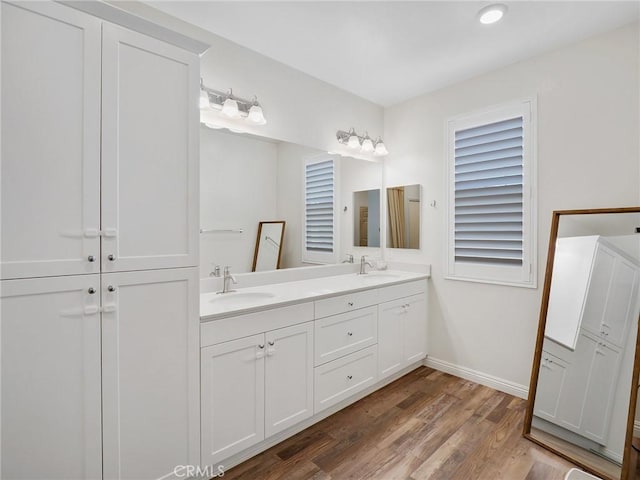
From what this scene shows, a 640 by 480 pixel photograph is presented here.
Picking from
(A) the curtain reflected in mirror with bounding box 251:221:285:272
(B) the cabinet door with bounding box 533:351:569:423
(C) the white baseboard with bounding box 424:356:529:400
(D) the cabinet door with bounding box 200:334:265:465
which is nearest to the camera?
(D) the cabinet door with bounding box 200:334:265:465

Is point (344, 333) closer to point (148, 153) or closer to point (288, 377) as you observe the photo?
point (288, 377)

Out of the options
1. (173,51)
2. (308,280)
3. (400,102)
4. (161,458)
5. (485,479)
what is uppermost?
(400,102)

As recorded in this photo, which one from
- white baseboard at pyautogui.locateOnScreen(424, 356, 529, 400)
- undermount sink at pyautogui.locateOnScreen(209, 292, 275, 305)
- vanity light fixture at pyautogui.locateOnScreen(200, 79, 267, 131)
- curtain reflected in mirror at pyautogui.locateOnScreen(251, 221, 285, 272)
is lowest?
white baseboard at pyautogui.locateOnScreen(424, 356, 529, 400)

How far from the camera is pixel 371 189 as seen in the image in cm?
333

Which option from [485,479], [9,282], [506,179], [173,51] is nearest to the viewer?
[9,282]

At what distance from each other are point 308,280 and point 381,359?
34.2 inches

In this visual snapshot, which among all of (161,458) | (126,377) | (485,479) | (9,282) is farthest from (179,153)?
(485,479)

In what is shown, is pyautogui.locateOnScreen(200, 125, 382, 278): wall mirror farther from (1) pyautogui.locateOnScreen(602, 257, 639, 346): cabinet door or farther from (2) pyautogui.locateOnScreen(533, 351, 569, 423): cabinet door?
(1) pyautogui.locateOnScreen(602, 257, 639, 346): cabinet door

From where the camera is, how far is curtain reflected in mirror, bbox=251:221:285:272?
8.01 feet

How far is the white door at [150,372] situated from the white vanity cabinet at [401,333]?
150 cm

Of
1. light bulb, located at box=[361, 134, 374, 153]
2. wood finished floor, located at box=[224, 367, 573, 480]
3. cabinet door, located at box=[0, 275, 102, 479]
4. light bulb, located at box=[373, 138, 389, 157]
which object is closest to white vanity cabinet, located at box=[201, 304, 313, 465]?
wood finished floor, located at box=[224, 367, 573, 480]

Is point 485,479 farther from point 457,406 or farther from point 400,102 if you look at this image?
point 400,102

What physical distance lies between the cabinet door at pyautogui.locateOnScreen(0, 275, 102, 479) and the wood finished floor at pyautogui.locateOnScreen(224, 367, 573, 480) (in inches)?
31.6

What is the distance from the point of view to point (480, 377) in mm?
2750
